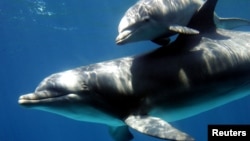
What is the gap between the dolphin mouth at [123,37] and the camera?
23.3ft

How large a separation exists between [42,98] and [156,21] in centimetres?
271

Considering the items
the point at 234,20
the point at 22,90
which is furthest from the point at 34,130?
the point at 234,20

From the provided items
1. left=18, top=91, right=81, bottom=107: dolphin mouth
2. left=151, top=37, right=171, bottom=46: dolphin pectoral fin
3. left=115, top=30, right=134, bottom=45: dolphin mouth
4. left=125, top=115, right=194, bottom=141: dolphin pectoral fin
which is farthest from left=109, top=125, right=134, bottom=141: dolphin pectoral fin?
left=115, top=30, right=134, bottom=45: dolphin mouth

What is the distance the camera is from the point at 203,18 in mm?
8430

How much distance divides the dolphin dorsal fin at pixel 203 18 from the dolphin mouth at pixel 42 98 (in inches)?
121

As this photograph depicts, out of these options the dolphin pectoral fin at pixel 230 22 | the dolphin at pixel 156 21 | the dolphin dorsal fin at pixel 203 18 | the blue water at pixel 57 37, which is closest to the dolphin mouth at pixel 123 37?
the dolphin at pixel 156 21

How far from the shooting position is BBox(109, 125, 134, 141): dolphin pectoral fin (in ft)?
28.5

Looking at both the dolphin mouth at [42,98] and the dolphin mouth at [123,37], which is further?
the dolphin mouth at [123,37]

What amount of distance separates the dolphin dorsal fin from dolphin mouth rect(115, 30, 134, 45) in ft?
5.87

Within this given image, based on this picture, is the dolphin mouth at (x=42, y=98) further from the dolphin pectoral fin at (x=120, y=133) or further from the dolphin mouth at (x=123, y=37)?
the dolphin pectoral fin at (x=120, y=133)

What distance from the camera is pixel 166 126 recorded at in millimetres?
6715

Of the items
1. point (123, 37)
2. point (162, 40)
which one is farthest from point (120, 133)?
point (123, 37)

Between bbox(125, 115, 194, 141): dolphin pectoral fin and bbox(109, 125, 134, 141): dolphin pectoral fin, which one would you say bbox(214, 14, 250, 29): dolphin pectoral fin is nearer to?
bbox(109, 125, 134, 141): dolphin pectoral fin

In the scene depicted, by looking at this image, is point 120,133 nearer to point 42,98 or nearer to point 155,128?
point 155,128
